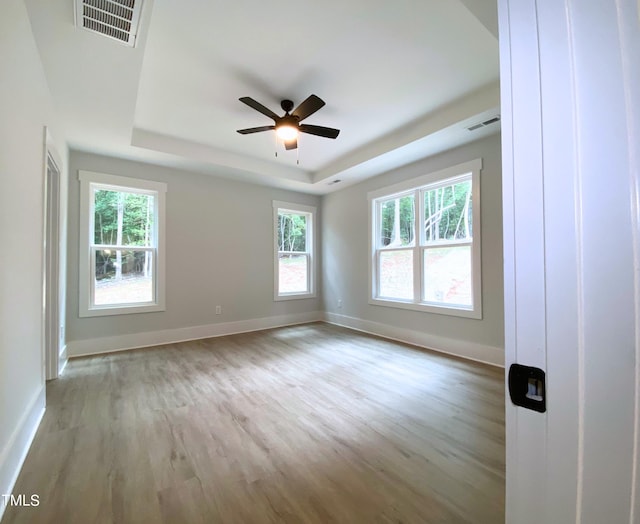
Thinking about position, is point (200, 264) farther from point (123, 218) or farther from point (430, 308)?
point (430, 308)

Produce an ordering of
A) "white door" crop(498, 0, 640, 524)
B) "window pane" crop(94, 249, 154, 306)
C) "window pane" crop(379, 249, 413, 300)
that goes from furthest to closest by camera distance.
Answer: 1. "window pane" crop(379, 249, 413, 300)
2. "window pane" crop(94, 249, 154, 306)
3. "white door" crop(498, 0, 640, 524)

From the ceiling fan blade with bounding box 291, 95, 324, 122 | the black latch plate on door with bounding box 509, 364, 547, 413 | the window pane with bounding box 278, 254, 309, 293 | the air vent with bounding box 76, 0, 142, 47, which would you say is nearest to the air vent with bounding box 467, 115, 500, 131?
the ceiling fan blade with bounding box 291, 95, 324, 122

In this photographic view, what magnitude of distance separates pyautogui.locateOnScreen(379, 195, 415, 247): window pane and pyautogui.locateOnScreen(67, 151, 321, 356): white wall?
185cm

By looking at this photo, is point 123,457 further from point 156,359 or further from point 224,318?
point 224,318

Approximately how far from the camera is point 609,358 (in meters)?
0.46

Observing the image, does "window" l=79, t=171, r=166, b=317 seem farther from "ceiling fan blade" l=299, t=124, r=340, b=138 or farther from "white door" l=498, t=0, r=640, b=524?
"white door" l=498, t=0, r=640, b=524

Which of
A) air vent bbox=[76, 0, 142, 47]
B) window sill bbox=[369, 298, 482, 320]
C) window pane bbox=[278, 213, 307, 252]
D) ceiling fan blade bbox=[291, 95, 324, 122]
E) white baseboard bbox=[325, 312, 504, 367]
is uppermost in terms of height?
air vent bbox=[76, 0, 142, 47]

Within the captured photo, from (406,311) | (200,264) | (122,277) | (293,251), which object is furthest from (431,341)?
(122,277)

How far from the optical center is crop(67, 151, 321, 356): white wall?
12.3ft

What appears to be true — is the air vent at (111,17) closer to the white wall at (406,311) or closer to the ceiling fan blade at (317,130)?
the ceiling fan blade at (317,130)

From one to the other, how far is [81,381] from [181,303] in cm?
165

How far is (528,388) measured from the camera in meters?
0.54

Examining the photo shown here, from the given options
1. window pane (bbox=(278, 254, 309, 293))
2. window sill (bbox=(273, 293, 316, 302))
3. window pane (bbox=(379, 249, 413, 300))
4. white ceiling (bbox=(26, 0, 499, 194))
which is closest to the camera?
white ceiling (bbox=(26, 0, 499, 194))

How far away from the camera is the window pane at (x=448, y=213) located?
3684 mm
